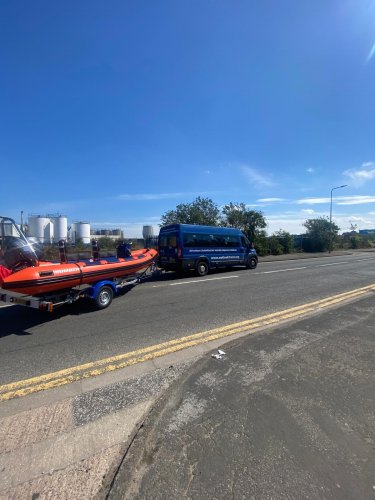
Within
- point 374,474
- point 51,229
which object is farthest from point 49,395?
point 51,229

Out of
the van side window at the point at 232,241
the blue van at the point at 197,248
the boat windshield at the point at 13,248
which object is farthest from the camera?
the van side window at the point at 232,241

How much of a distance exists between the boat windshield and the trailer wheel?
1.59m

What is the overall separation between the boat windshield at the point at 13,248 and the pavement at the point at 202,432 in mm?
4019

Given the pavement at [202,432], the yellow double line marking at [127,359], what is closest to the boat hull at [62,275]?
the yellow double line marking at [127,359]

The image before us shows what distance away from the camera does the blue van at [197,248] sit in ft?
45.0

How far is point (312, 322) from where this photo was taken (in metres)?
6.05

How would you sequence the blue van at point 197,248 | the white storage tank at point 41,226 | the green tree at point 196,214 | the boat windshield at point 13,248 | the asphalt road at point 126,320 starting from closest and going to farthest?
the asphalt road at point 126,320, the boat windshield at point 13,248, the blue van at point 197,248, the green tree at point 196,214, the white storage tank at point 41,226

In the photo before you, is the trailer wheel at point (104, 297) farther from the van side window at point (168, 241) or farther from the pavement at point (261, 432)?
the van side window at point (168, 241)

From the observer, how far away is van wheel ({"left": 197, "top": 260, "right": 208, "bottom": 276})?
1414 cm

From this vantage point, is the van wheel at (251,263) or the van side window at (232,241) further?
the van wheel at (251,263)

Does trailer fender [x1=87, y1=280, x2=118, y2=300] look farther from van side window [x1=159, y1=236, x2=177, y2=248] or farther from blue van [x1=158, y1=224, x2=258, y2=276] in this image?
van side window [x1=159, y1=236, x2=177, y2=248]

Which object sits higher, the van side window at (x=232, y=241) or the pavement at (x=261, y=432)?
the van side window at (x=232, y=241)

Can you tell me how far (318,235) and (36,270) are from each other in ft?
136

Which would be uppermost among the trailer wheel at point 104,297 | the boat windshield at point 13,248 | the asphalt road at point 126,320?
the boat windshield at point 13,248
